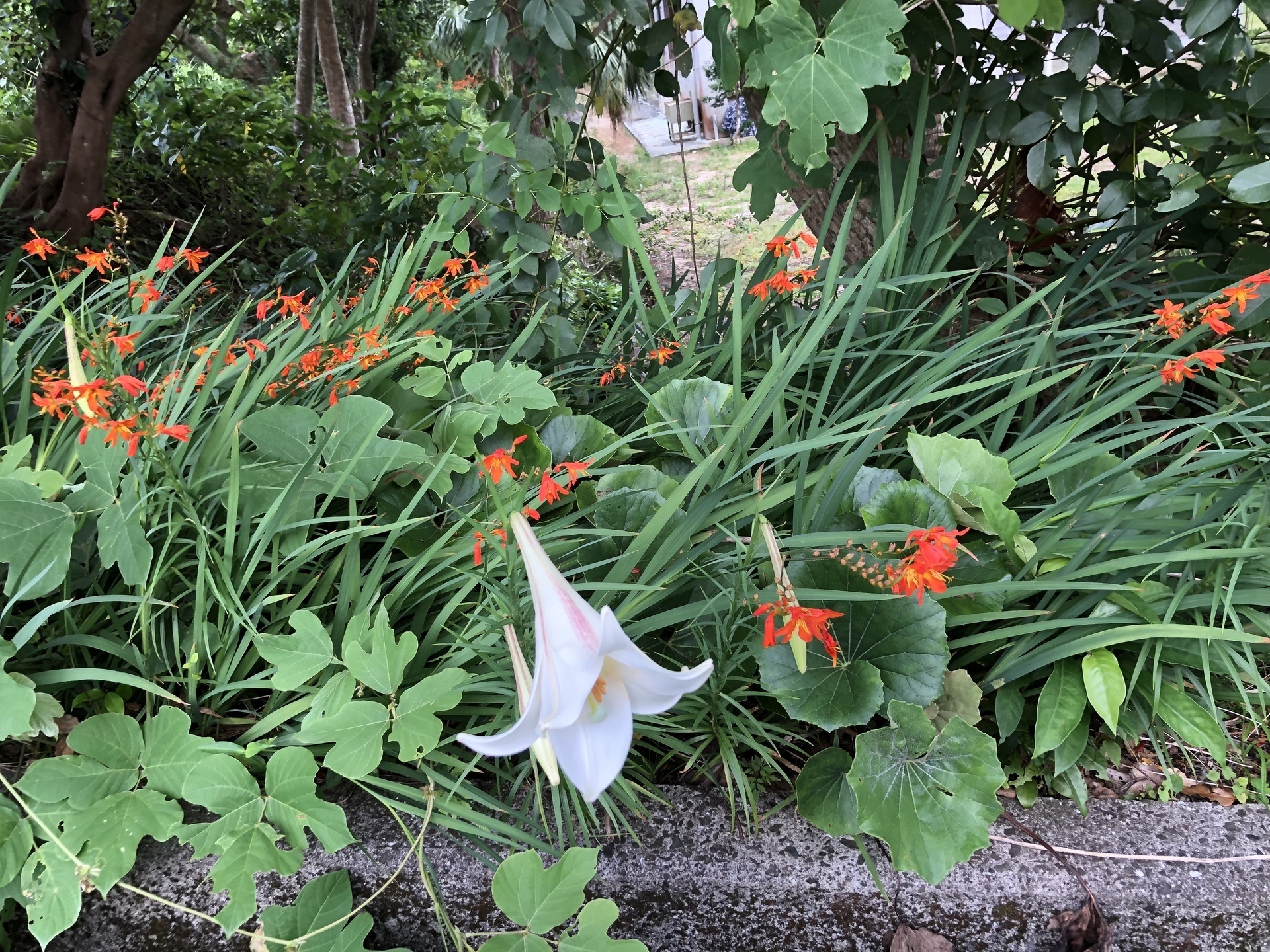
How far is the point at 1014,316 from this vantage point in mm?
1477

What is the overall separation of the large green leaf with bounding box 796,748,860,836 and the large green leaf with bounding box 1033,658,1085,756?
28cm

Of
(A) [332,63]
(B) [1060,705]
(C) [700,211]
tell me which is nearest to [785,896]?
(B) [1060,705]

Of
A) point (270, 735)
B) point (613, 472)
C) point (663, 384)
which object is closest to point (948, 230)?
point (663, 384)

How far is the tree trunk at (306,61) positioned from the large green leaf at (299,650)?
6342 mm

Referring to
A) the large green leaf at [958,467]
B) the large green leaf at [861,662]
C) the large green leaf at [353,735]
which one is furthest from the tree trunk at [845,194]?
the large green leaf at [353,735]

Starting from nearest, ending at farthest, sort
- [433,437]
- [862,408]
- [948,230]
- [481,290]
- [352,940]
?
[352,940] < [433,437] < [862,408] < [948,230] < [481,290]

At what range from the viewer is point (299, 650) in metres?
1.05

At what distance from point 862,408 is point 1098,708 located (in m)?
0.77

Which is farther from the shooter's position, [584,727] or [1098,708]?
[1098,708]

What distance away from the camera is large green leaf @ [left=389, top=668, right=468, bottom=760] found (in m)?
0.95

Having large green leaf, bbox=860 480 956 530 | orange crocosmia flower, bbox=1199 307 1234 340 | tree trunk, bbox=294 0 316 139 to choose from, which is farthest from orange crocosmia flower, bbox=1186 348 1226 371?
tree trunk, bbox=294 0 316 139

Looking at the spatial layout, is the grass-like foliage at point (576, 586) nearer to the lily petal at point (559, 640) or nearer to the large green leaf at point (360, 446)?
the large green leaf at point (360, 446)

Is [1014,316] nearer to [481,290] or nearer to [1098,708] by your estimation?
[1098,708]

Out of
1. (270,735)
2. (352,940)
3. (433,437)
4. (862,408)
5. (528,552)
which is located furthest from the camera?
(862,408)
